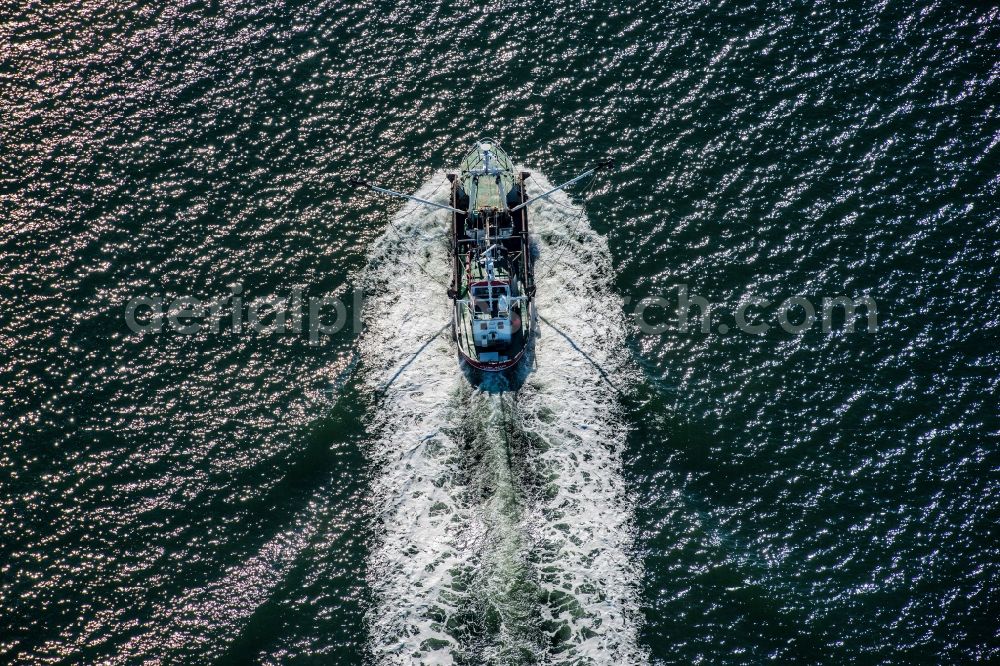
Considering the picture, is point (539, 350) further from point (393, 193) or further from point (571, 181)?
point (393, 193)

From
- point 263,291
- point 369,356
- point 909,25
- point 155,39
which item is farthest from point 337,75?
point 909,25

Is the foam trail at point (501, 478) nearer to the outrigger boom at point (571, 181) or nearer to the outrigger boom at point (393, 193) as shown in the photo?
the outrigger boom at point (393, 193)

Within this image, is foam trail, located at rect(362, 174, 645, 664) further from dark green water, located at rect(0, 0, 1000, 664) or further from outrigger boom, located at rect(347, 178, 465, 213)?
outrigger boom, located at rect(347, 178, 465, 213)

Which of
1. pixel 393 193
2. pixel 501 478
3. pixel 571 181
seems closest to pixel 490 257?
pixel 571 181

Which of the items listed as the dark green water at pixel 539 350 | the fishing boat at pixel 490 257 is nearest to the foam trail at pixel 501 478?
the dark green water at pixel 539 350

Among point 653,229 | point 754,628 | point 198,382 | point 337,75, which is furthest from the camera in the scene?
point 337,75

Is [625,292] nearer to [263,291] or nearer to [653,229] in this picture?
[653,229]
